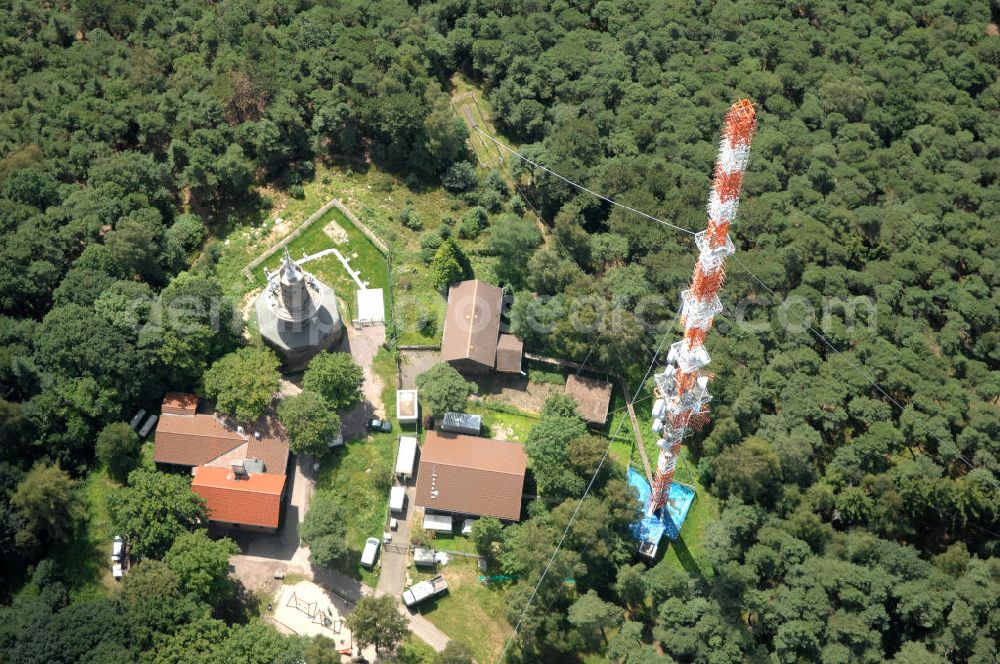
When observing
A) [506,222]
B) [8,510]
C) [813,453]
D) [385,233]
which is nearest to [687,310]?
[813,453]

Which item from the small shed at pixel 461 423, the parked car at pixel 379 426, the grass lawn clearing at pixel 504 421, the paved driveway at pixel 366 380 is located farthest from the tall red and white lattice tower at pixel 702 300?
the paved driveway at pixel 366 380

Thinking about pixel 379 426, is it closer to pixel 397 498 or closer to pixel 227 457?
pixel 397 498

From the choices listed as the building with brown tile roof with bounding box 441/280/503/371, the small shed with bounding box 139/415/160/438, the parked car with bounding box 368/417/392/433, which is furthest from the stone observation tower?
the small shed with bounding box 139/415/160/438

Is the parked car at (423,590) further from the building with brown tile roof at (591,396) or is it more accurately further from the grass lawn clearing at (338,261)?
the grass lawn clearing at (338,261)

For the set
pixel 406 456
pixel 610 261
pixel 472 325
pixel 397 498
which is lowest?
pixel 397 498

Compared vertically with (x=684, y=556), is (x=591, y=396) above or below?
above

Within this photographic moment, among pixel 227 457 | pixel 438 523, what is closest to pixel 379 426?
pixel 438 523

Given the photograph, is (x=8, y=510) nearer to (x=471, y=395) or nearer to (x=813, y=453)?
(x=471, y=395)
